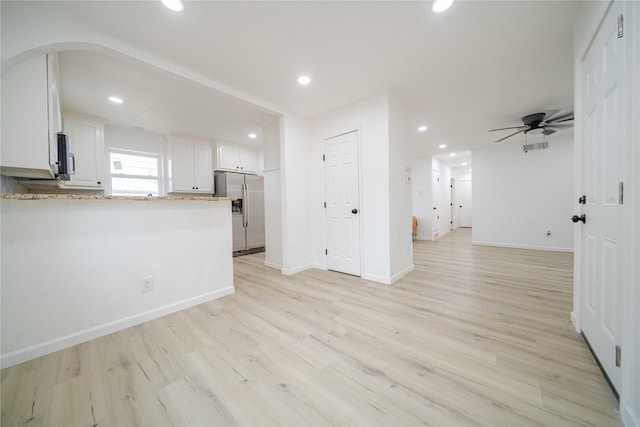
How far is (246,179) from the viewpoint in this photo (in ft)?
16.8

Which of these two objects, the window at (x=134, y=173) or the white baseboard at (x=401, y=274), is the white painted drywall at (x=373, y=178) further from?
the window at (x=134, y=173)

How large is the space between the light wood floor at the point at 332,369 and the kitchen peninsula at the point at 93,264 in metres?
0.16

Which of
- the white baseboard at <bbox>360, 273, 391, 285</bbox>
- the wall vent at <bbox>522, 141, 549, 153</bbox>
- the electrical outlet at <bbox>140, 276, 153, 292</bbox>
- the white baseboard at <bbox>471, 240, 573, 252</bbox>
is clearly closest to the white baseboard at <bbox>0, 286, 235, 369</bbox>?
the electrical outlet at <bbox>140, 276, 153, 292</bbox>

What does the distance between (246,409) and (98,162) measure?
448 centimetres

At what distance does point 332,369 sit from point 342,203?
2306mm

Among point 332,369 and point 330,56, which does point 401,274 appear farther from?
point 330,56

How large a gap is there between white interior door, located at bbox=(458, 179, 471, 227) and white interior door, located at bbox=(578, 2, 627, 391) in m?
8.97

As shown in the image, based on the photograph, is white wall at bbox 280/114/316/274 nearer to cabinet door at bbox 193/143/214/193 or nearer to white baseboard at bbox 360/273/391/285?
white baseboard at bbox 360/273/391/285

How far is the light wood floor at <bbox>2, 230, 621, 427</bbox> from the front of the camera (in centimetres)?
108

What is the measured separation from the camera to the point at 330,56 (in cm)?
220

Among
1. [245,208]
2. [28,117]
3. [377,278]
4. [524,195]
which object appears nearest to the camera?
[28,117]

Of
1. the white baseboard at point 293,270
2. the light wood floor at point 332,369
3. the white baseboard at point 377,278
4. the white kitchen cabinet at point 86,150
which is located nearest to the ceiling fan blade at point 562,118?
the light wood floor at point 332,369

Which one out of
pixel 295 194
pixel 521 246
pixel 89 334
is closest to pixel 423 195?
pixel 521 246

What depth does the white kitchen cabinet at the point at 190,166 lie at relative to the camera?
4453 mm
